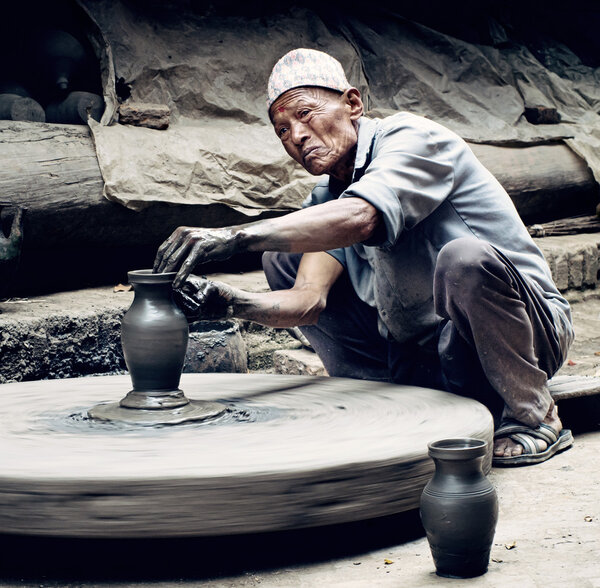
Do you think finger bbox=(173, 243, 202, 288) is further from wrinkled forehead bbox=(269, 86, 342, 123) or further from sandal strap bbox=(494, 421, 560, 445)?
sandal strap bbox=(494, 421, 560, 445)

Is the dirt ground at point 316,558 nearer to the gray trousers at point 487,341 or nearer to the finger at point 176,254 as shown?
the gray trousers at point 487,341

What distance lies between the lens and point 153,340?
7.48 ft

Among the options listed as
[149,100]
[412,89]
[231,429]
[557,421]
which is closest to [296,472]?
[231,429]

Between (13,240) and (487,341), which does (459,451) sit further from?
(13,240)

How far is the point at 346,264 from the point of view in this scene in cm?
302

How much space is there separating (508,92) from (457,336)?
161 inches

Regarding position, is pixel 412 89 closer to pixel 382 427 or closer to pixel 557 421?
pixel 557 421

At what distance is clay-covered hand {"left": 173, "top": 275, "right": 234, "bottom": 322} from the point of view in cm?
248

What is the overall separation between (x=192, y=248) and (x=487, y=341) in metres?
0.88

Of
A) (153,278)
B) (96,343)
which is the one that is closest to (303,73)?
(153,278)

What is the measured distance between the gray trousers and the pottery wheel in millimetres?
173

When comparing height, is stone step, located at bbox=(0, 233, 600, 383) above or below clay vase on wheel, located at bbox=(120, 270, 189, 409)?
below

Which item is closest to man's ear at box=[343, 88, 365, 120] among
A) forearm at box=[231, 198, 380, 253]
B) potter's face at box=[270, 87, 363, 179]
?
potter's face at box=[270, 87, 363, 179]

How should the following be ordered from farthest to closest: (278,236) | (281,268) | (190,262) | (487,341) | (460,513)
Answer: (281,268)
(487,341)
(278,236)
(190,262)
(460,513)
